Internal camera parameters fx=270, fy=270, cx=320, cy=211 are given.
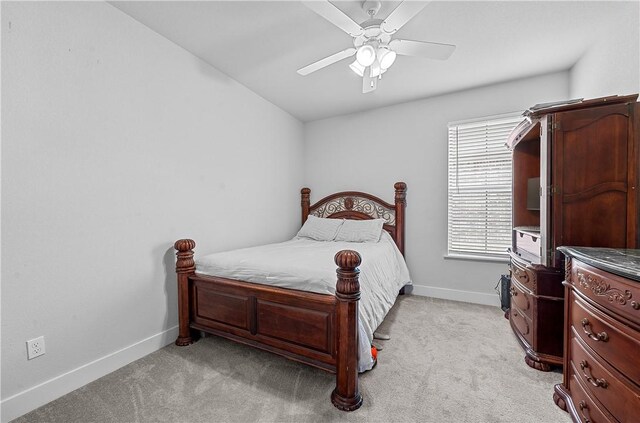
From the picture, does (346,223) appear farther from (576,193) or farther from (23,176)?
(23,176)

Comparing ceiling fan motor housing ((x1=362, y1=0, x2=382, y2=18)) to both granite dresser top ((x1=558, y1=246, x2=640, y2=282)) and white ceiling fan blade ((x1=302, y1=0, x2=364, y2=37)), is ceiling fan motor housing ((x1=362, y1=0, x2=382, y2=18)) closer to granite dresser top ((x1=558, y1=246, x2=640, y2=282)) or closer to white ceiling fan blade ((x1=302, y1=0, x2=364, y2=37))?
white ceiling fan blade ((x1=302, y1=0, x2=364, y2=37))

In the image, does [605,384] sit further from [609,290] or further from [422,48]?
[422,48]

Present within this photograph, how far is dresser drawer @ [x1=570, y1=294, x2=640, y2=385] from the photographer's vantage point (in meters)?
0.95

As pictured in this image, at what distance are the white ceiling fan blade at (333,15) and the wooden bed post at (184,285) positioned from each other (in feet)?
6.04

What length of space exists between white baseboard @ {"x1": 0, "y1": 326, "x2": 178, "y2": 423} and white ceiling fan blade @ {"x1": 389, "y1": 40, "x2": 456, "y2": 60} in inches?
111

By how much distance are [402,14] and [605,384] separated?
6.48ft

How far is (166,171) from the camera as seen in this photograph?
7.43 feet

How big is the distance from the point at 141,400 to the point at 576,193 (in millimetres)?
2915

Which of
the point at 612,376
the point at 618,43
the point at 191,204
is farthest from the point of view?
the point at 191,204

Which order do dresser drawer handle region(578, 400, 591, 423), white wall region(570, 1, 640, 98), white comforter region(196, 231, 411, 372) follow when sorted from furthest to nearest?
white wall region(570, 1, 640, 98) < white comforter region(196, 231, 411, 372) < dresser drawer handle region(578, 400, 591, 423)

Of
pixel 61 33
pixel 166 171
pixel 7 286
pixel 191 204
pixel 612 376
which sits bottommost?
pixel 612 376

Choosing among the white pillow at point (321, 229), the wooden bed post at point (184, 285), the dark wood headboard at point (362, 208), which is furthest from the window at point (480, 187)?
the wooden bed post at point (184, 285)

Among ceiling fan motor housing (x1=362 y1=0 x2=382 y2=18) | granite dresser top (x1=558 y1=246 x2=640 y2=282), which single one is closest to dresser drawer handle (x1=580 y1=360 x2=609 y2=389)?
granite dresser top (x1=558 y1=246 x2=640 y2=282)

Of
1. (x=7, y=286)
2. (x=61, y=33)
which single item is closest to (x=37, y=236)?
(x=7, y=286)
